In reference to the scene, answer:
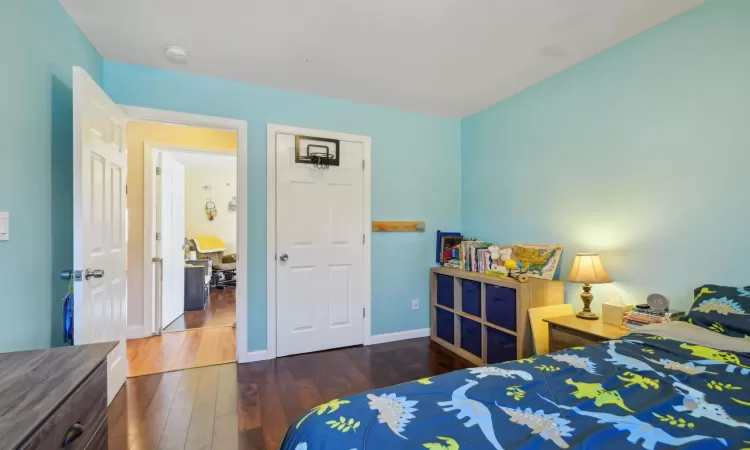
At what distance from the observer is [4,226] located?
4.50ft

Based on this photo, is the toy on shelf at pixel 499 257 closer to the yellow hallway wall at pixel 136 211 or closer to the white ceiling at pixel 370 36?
the white ceiling at pixel 370 36

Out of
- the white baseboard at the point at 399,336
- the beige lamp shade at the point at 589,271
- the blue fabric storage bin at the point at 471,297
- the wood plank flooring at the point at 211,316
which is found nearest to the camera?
the beige lamp shade at the point at 589,271

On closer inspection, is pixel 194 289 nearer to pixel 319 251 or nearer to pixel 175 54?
pixel 319 251

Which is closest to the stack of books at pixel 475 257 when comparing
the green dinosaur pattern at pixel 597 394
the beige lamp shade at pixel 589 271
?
the beige lamp shade at pixel 589 271

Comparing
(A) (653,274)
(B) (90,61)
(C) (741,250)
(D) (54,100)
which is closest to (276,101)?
(B) (90,61)

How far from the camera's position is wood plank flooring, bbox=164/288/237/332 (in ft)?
12.8

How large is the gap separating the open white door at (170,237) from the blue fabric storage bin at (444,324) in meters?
3.02

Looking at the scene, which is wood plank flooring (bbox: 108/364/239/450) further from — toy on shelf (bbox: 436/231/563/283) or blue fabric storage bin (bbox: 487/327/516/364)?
toy on shelf (bbox: 436/231/563/283)

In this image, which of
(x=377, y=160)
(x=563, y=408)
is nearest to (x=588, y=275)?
(x=563, y=408)

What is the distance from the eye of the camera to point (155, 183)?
3518 millimetres

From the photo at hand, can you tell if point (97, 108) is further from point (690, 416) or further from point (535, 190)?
point (535, 190)

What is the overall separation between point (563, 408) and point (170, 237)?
13.9 feet

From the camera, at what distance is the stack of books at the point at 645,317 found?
1837 mm

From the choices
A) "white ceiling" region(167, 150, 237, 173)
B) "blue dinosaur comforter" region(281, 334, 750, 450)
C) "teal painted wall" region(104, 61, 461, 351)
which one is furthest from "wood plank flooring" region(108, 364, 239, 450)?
"white ceiling" region(167, 150, 237, 173)
